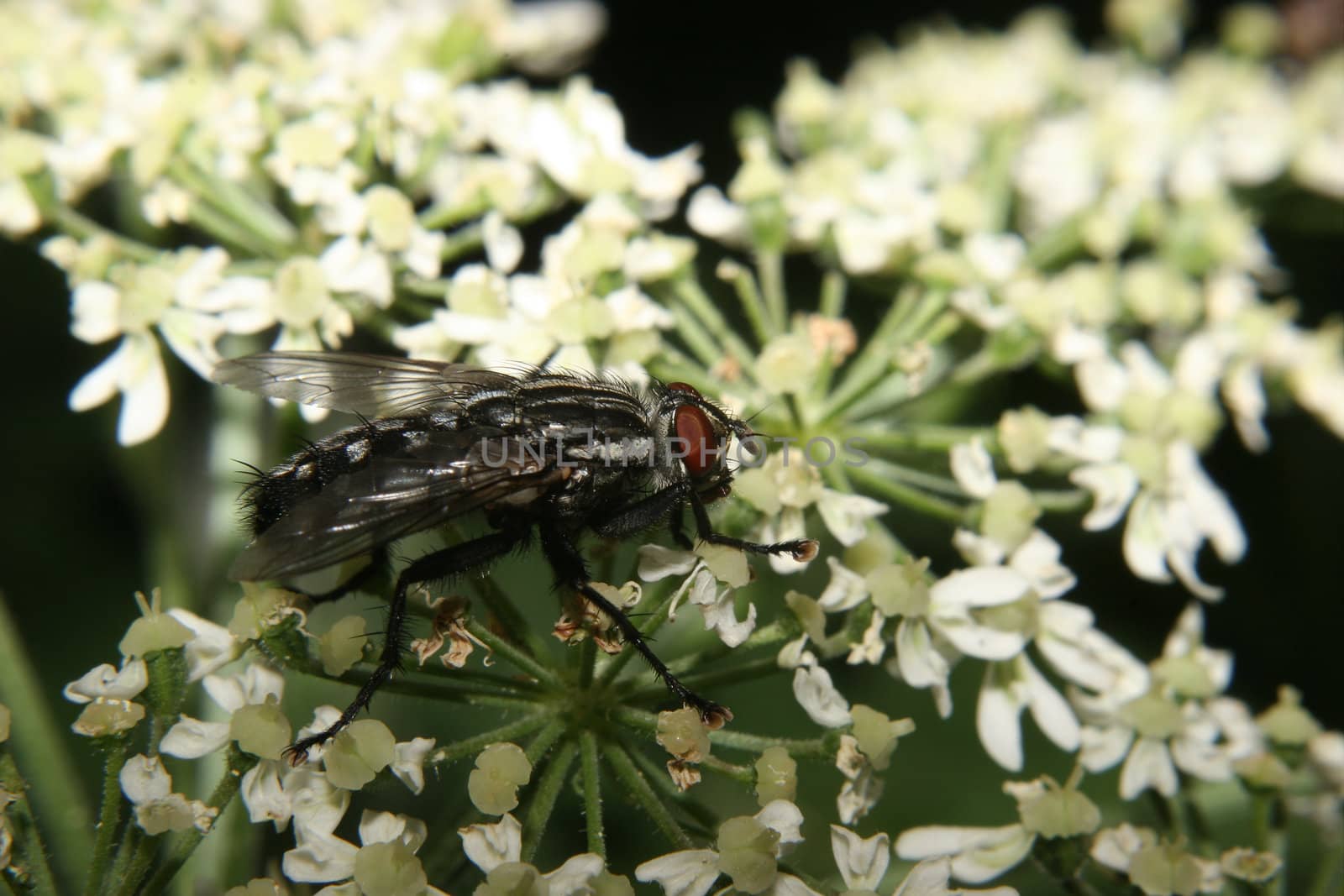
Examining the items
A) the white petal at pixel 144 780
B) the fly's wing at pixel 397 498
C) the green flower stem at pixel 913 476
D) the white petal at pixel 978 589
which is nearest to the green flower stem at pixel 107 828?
the white petal at pixel 144 780

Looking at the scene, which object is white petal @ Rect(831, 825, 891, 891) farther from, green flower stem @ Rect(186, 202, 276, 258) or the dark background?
green flower stem @ Rect(186, 202, 276, 258)

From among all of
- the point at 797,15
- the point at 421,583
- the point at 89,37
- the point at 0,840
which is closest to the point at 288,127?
the point at 89,37

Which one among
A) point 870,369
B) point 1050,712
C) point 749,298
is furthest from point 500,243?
point 1050,712

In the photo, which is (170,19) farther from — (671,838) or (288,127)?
(671,838)

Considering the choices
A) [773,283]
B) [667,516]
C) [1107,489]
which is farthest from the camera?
[773,283]

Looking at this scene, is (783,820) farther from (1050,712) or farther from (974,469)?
(974,469)

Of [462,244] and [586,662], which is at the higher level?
[462,244]

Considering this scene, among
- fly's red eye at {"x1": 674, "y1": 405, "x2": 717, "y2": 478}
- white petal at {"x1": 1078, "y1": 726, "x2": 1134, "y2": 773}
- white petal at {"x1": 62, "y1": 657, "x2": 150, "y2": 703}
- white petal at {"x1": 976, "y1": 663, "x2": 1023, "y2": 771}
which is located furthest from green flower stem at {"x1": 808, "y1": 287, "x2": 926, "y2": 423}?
white petal at {"x1": 62, "y1": 657, "x2": 150, "y2": 703}
